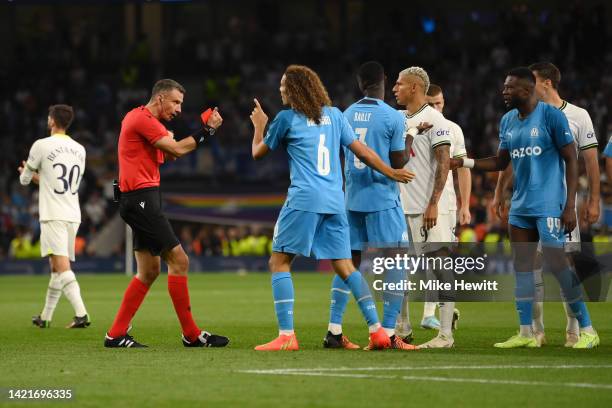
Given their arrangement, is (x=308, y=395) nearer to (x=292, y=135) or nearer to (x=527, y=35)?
(x=292, y=135)

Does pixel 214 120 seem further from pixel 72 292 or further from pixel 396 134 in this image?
pixel 72 292

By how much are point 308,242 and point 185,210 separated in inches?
867

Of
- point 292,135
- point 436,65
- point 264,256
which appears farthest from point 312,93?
point 436,65

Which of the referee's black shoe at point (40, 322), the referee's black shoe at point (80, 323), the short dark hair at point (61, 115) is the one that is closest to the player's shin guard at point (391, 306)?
the referee's black shoe at point (80, 323)

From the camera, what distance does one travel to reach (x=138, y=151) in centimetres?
1080

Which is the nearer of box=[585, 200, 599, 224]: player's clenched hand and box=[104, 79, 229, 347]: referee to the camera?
box=[585, 200, 599, 224]: player's clenched hand

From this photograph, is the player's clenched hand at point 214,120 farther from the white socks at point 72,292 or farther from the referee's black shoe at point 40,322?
the referee's black shoe at point 40,322

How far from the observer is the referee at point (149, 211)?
1073cm

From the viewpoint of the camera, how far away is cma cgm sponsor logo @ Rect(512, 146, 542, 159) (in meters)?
10.5

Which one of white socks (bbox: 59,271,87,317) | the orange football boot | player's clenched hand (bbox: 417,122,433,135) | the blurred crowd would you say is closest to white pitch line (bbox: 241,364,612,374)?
the orange football boot

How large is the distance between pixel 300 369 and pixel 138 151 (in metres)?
3.06

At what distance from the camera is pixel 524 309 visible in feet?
35.5

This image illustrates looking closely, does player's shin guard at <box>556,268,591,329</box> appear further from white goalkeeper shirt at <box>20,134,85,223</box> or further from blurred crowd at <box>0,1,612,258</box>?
blurred crowd at <box>0,1,612,258</box>

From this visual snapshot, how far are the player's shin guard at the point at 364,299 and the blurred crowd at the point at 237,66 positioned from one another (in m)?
18.9
